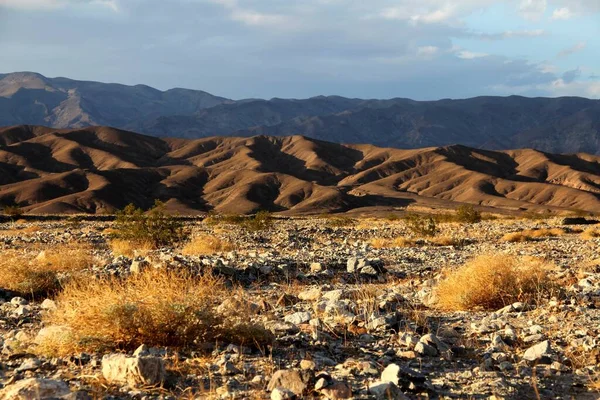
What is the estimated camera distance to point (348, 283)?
13672 millimetres

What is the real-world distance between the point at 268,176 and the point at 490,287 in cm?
13418

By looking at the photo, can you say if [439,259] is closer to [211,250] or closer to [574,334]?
[211,250]

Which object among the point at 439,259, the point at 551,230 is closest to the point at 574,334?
the point at 439,259

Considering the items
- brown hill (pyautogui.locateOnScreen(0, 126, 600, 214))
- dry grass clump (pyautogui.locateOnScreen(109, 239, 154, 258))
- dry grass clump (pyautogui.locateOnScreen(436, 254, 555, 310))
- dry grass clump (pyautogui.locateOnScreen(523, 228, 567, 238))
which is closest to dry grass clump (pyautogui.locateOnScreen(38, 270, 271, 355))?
dry grass clump (pyautogui.locateOnScreen(436, 254, 555, 310))

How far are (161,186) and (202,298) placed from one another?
5041 inches

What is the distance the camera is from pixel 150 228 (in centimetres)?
2625

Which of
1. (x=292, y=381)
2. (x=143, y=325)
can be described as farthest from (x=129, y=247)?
(x=292, y=381)

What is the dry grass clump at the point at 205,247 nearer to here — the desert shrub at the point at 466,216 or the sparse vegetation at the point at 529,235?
the sparse vegetation at the point at 529,235

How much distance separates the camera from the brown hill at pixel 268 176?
400 ft

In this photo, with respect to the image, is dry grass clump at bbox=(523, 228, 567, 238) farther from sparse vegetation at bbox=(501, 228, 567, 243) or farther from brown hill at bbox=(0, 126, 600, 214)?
brown hill at bbox=(0, 126, 600, 214)

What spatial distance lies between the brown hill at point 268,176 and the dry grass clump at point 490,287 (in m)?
100

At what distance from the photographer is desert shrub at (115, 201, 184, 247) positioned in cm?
2492

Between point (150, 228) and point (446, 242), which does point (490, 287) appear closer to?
point (446, 242)

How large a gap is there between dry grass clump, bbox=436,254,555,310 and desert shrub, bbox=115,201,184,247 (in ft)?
55.0
